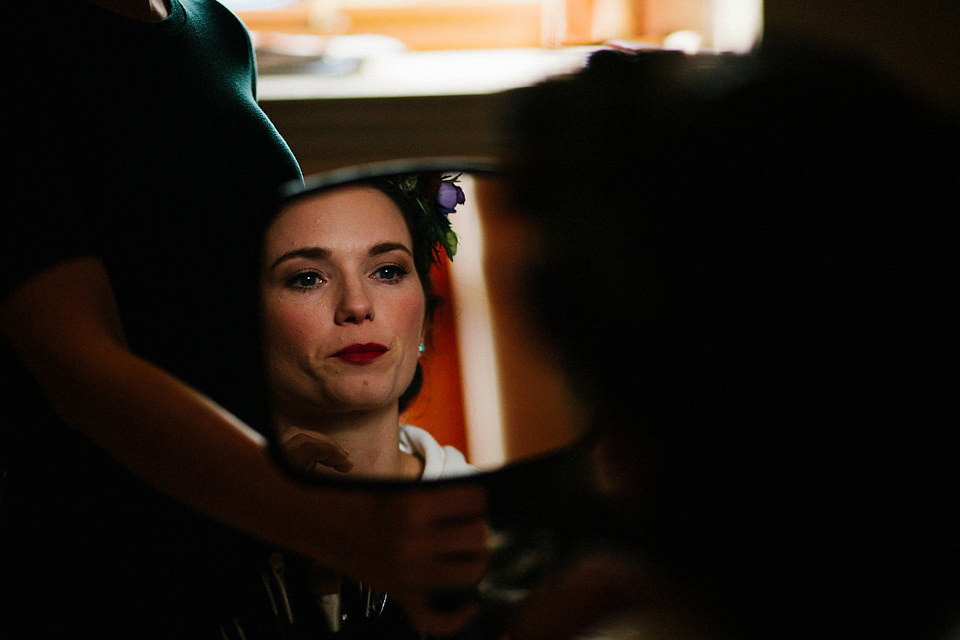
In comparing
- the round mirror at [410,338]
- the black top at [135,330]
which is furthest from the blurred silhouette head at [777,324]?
the black top at [135,330]

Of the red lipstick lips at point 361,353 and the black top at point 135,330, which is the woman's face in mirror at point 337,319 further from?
the black top at point 135,330

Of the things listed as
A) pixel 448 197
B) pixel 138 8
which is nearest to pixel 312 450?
pixel 448 197

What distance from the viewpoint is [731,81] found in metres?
0.23

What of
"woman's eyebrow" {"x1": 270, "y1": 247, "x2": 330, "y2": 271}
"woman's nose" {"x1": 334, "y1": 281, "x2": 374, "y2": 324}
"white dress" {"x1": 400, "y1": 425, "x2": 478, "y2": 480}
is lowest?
"white dress" {"x1": 400, "y1": 425, "x2": 478, "y2": 480}

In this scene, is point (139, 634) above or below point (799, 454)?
below

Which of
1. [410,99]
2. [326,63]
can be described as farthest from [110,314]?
[326,63]

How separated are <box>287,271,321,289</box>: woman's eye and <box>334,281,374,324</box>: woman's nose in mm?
14

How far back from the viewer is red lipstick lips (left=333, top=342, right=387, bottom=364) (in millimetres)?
291

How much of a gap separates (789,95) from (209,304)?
384 mm

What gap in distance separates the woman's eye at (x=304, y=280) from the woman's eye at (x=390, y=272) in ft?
0.09

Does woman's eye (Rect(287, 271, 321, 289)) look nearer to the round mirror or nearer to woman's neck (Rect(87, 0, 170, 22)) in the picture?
the round mirror

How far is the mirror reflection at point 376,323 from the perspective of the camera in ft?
0.94

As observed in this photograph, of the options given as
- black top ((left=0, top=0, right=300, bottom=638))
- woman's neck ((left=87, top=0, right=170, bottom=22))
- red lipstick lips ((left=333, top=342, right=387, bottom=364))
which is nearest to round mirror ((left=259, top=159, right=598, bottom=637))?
red lipstick lips ((left=333, top=342, right=387, bottom=364))

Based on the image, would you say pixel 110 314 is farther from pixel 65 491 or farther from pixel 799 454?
pixel 799 454
